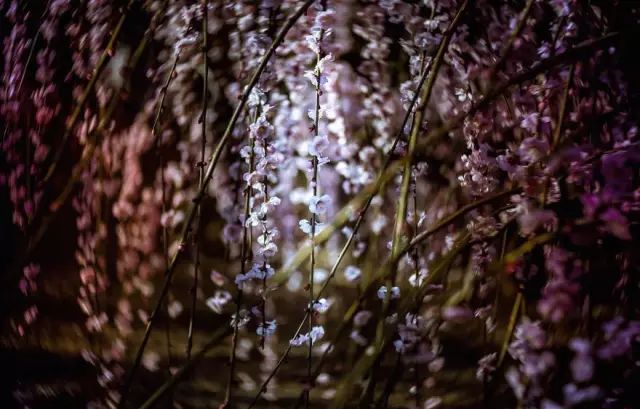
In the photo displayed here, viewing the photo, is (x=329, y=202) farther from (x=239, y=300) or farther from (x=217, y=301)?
(x=217, y=301)

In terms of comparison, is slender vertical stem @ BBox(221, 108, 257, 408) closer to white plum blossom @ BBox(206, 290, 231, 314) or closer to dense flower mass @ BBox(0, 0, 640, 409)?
dense flower mass @ BBox(0, 0, 640, 409)

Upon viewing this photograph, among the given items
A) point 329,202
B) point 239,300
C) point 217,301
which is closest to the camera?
point 239,300

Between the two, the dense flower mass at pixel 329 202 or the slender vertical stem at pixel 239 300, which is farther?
the slender vertical stem at pixel 239 300

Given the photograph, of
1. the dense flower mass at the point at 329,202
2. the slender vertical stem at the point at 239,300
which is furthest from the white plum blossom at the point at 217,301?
the slender vertical stem at the point at 239,300

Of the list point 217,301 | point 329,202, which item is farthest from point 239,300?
point 217,301

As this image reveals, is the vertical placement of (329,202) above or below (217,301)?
above

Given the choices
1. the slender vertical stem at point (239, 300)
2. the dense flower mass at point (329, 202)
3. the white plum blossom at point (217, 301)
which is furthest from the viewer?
the white plum blossom at point (217, 301)

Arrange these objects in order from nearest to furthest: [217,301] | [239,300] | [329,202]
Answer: [239,300] → [329,202] → [217,301]

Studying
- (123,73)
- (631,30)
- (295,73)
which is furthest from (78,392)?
(631,30)

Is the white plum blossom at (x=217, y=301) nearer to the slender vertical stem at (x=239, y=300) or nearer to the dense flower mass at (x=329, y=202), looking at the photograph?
the dense flower mass at (x=329, y=202)
